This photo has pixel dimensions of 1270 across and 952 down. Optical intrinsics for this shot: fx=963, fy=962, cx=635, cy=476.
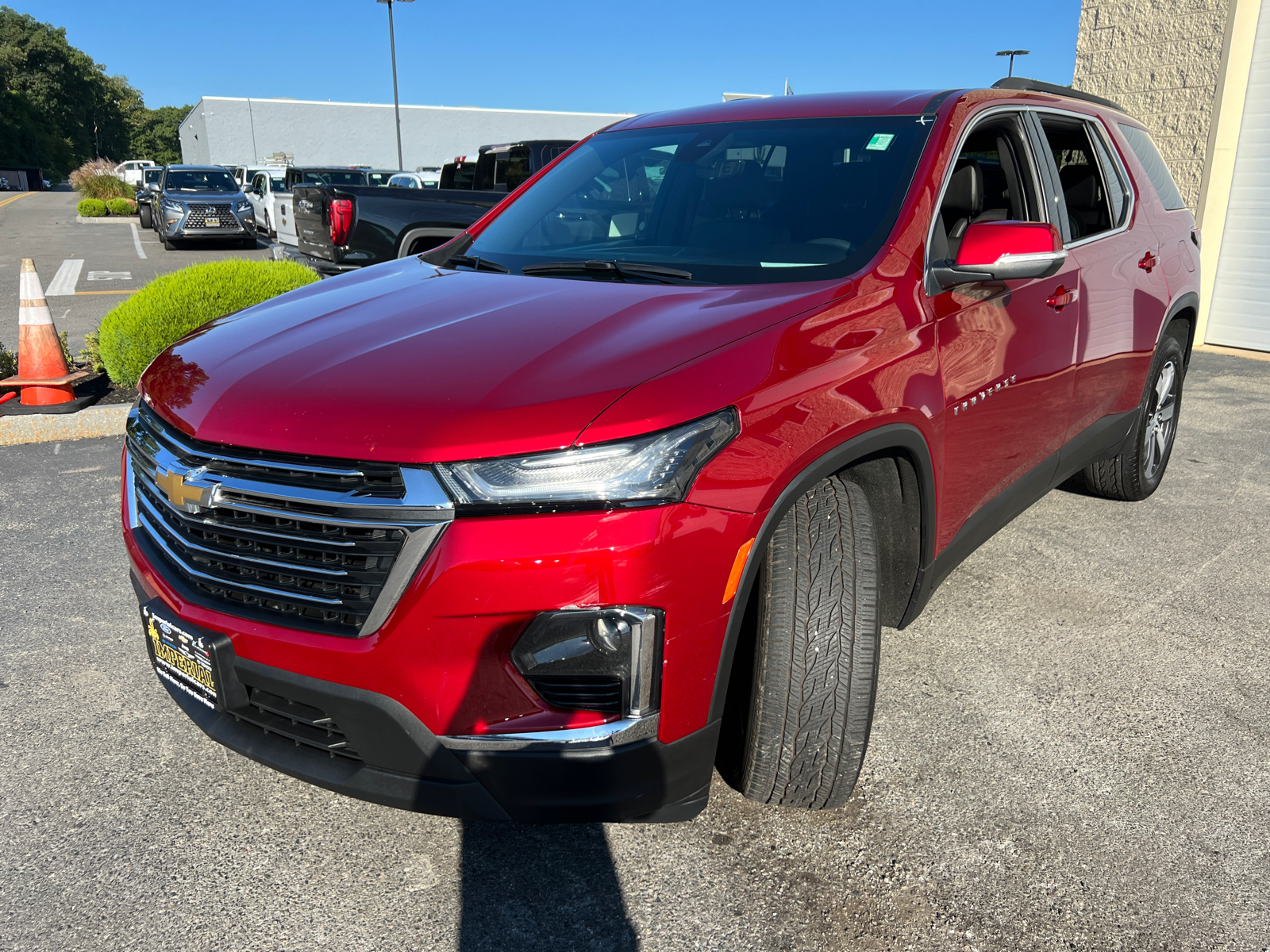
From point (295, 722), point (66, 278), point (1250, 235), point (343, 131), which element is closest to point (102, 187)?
point (343, 131)

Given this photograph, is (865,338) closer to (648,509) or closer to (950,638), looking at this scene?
(648,509)

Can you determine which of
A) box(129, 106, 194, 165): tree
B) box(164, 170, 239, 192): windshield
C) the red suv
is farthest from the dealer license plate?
box(129, 106, 194, 165): tree

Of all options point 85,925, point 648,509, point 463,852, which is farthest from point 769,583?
point 85,925

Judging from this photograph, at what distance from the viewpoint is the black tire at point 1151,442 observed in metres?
4.42

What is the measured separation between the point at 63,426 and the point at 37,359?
480 millimetres

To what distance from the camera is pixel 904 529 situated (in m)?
2.60

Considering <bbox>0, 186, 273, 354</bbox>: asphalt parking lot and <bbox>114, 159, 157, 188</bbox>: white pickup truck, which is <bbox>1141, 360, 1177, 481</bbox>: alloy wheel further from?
<bbox>114, 159, 157, 188</bbox>: white pickup truck

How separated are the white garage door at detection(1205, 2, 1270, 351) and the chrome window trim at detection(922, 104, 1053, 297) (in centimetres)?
811

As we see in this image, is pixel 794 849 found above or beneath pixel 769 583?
beneath

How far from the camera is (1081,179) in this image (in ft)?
13.0

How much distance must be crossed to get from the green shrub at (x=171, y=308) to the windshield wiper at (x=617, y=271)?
162 inches

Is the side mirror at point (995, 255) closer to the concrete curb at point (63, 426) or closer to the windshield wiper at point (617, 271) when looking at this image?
the windshield wiper at point (617, 271)

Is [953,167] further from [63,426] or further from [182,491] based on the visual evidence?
[63,426]

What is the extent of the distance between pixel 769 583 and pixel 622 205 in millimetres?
1718
